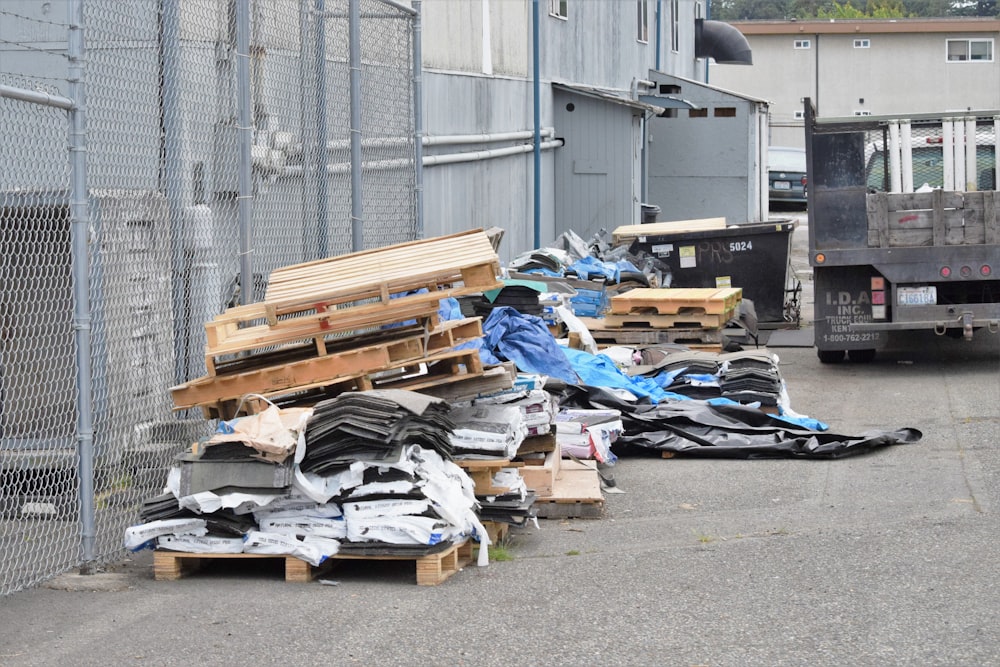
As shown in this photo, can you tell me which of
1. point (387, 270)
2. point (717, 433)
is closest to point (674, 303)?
point (717, 433)

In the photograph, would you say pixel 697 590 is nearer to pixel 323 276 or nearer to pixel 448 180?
pixel 323 276

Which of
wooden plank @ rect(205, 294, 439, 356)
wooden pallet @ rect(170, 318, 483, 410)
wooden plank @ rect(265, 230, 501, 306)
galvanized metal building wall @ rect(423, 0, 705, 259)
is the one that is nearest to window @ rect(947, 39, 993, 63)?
galvanized metal building wall @ rect(423, 0, 705, 259)

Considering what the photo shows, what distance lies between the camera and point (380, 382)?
23.7 feet

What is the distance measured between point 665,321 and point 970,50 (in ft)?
150

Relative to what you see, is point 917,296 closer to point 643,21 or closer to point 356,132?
point 356,132

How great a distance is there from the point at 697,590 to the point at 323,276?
9.20 feet

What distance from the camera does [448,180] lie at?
14.8 m

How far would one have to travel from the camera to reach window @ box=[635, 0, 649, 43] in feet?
92.2

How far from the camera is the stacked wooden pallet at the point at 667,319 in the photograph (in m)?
13.2

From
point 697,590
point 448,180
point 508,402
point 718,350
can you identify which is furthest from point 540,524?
point 448,180

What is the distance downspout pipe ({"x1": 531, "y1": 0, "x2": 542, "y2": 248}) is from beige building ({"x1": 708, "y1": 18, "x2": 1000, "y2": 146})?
116ft

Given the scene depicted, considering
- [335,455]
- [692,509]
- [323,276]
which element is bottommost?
[692,509]

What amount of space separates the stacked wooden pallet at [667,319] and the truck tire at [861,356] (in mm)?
1416

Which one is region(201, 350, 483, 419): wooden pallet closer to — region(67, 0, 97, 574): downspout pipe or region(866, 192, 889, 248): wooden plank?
region(67, 0, 97, 574): downspout pipe
